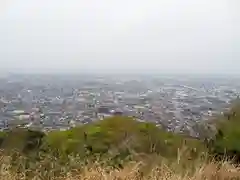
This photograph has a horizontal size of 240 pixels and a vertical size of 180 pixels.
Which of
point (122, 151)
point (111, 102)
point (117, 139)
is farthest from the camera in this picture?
point (111, 102)

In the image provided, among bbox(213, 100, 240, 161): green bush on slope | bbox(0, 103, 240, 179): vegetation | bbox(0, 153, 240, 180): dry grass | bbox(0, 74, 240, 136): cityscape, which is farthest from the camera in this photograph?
bbox(0, 74, 240, 136): cityscape

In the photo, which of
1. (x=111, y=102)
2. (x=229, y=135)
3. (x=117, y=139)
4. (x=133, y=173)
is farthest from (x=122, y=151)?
(x=111, y=102)

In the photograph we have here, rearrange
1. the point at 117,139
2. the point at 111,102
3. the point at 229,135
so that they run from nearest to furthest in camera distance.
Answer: the point at 117,139 < the point at 229,135 < the point at 111,102

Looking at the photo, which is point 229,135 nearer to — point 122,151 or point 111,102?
point 122,151

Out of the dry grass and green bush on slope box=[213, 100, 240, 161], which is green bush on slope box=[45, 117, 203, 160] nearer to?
green bush on slope box=[213, 100, 240, 161]

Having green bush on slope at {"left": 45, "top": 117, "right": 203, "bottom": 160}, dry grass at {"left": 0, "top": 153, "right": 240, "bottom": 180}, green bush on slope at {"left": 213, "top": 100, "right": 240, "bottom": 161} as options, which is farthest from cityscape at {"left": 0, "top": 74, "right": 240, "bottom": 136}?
dry grass at {"left": 0, "top": 153, "right": 240, "bottom": 180}

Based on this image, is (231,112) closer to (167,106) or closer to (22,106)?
(167,106)

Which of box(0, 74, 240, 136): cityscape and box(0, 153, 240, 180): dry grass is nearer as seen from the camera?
box(0, 153, 240, 180): dry grass

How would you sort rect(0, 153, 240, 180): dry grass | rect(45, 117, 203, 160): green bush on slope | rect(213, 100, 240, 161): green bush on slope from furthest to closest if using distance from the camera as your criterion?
rect(213, 100, 240, 161): green bush on slope
rect(45, 117, 203, 160): green bush on slope
rect(0, 153, 240, 180): dry grass
